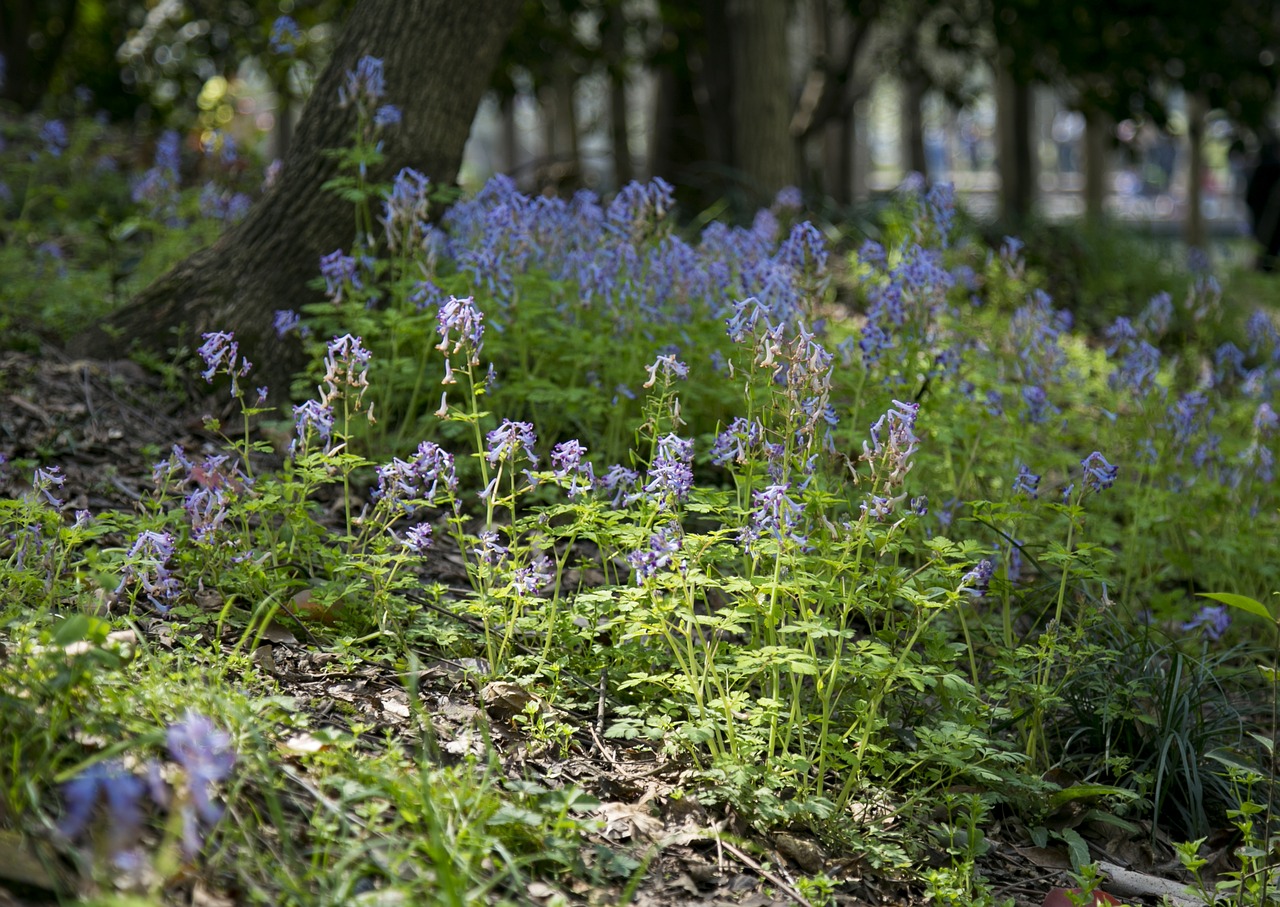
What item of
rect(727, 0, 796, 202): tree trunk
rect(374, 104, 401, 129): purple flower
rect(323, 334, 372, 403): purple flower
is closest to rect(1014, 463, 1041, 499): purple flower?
rect(323, 334, 372, 403): purple flower

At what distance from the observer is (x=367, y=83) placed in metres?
4.39

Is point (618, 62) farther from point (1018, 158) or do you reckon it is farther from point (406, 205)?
point (406, 205)

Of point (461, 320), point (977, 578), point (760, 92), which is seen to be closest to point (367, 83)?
point (461, 320)

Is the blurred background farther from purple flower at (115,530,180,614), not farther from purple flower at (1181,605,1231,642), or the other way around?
purple flower at (115,530,180,614)

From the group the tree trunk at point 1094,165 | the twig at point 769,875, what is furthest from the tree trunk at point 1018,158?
the twig at point 769,875

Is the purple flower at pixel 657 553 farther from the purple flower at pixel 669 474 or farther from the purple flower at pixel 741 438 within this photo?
the purple flower at pixel 741 438

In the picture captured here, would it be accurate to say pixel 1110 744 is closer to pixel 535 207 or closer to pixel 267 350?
pixel 535 207

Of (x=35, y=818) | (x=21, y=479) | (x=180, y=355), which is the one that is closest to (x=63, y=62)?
(x=180, y=355)

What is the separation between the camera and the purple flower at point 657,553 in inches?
103

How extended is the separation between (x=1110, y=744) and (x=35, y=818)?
265cm

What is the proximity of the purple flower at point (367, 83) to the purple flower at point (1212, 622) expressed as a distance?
3.46 metres

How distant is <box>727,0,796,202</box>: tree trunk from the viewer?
8055 millimetres

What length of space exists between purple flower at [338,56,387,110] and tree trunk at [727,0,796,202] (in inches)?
158

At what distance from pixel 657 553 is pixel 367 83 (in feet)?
8.50
